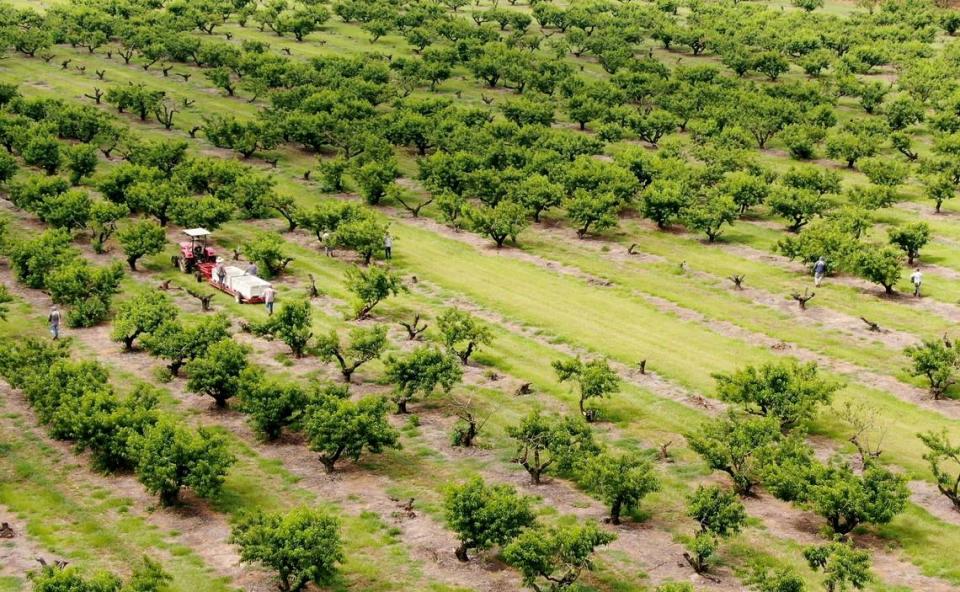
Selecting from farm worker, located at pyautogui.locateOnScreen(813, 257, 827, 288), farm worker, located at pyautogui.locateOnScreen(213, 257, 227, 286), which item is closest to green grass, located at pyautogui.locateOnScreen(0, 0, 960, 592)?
farm worker, located at pyautogui.locateOnScreen(813, 257, 827, 288)

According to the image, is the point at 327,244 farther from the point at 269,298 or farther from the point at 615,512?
the point at 615,512

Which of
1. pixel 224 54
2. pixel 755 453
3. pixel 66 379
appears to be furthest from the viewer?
pixel 224 54

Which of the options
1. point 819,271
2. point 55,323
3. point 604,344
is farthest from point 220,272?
point 819,271

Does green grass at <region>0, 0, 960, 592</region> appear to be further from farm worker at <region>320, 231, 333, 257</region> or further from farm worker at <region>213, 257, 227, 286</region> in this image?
farm worker at <region>213, 257, 227, 286</region>

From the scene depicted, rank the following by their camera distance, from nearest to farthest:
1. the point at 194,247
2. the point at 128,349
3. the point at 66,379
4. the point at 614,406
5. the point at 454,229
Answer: the point at 66,379, the point at 614,406, the point at 128,349, the point at 194,247, the point at 454,229

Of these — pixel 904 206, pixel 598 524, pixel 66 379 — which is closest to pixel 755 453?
pixel 598 524

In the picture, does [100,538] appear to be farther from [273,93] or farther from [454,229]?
[273,93]

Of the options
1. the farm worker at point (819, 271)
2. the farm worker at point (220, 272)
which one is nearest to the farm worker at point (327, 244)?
the farm worker at point (220, 272)

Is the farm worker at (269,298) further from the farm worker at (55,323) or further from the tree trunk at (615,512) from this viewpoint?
the tree trunk at (615,512)
